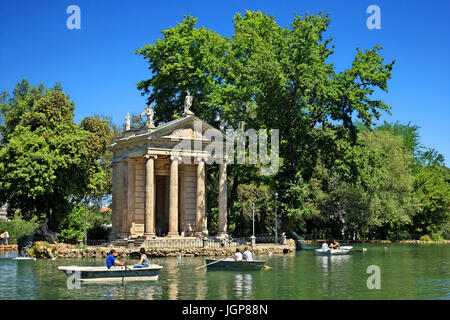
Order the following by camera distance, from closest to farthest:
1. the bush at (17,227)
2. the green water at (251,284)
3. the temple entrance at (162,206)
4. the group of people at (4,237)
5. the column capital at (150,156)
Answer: the green water at (251,284) → the column capital at (150,156) → the temple entrance at (162,206) → the group of people at (4,237) → the bush at (17,227)

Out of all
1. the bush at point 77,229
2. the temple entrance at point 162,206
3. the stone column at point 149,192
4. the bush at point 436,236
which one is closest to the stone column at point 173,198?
the stone column at point 149,192

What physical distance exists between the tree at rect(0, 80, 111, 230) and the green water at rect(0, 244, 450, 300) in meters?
9.46

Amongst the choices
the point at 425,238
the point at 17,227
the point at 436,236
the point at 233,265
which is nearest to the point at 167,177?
the point at 233,265

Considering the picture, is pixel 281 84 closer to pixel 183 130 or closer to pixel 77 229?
pixel 183 130

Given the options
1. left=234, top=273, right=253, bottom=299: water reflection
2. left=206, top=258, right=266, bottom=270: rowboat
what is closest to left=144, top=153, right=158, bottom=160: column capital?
left=206, top=258, right=266, bottom=270: rowboat

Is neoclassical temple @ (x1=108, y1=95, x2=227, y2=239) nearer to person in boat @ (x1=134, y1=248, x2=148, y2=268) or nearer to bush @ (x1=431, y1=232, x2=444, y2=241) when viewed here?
person in boat @ (x1=134, y1=248, x2=148, y2=268)

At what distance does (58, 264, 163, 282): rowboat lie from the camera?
88.3 ft

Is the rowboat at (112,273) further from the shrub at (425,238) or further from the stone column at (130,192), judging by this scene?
the shrub at (425,238)

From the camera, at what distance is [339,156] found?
52500 mm

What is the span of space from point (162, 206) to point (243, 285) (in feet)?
93.3

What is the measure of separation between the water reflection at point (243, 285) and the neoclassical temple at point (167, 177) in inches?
661

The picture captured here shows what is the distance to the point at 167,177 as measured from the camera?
53.7 m

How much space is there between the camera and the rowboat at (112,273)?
88.3ft
